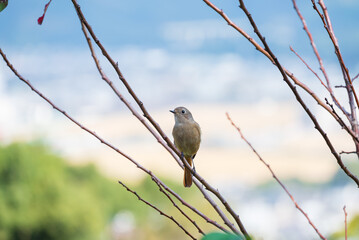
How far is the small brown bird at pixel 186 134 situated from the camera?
254cm

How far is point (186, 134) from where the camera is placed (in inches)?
101

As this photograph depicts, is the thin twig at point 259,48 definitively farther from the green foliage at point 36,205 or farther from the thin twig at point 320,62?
the green foliage at point 36,205

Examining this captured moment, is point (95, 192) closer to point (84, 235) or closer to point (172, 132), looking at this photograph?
point (84, 235)

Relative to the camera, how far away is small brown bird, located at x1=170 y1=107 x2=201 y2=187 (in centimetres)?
254

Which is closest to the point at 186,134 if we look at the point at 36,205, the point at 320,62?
the point at 320,62

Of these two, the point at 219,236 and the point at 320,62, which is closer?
the point at 219,236

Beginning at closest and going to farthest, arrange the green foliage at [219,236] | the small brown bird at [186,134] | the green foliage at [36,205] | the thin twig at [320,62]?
the green foliage at [219,236]
the thin twig at [320,62]
the small brown bird at [186,134]
the green foliage at [36,205]

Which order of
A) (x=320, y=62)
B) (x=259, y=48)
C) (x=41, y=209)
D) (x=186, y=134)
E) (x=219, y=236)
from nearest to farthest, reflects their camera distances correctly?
(x=219, y=236) < (x=259, y=48) < (x=320, y=62) < (x=186, y=134) < (x=41, y=209)

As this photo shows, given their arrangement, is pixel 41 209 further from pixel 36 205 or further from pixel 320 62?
pixel 320 62

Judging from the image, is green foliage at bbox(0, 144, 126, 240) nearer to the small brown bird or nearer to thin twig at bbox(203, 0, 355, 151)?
the small brown bird

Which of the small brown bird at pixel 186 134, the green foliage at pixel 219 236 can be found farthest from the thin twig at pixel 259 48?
the small brown bird at pixel 186 134

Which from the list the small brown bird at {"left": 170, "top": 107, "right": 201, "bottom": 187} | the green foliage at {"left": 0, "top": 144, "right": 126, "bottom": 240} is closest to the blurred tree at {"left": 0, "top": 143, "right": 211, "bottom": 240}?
the green foliage at {"left": 0, "top": 144, "right": 126, "bottom": 240}

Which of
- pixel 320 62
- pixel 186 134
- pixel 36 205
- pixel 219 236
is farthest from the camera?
pixel 36 205

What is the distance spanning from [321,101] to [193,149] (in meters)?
1.29
